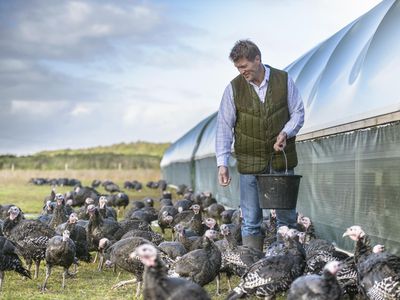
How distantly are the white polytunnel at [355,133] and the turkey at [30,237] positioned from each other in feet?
16.6

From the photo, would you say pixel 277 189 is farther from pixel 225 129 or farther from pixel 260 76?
pixel 260 76

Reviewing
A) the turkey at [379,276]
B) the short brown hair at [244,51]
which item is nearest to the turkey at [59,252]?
the short brown hair at [244,51]

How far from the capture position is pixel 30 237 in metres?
11.6

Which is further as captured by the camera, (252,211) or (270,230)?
(270,230)

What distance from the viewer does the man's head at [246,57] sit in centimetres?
830

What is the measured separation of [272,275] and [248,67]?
8.13ft

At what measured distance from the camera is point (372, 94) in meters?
10.8

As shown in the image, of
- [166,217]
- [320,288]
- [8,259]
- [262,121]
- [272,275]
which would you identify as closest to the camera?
[320,288]

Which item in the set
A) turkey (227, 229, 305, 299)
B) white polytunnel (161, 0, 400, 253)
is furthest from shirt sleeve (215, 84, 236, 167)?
white polytunnel (161, 0, 400, 253)

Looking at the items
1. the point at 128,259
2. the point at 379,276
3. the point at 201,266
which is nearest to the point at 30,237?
the point at 128,259

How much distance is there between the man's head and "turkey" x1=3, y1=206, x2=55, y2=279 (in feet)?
16.4

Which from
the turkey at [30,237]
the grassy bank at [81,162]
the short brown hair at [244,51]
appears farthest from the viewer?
the grassy bank at [81,162]

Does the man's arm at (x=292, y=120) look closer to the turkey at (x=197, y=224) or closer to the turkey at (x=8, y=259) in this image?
the turkey at (x=8, y=259)

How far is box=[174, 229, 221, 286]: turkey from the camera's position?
9.13 metres
